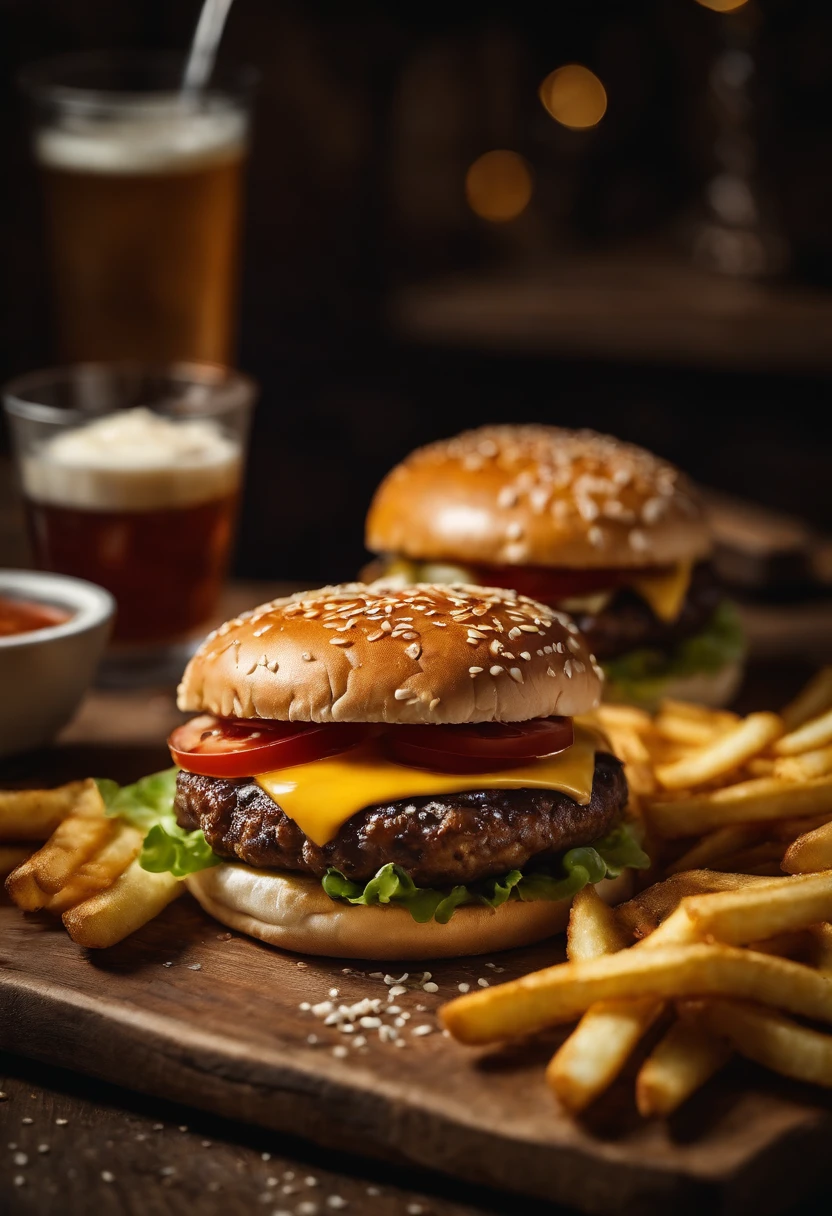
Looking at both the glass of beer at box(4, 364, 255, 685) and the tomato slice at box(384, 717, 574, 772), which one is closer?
the tomato slice at box(384, 717, 574, 772)

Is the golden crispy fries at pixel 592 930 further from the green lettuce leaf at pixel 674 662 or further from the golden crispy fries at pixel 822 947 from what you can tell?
the green lettuce leaf at pixel 674 662

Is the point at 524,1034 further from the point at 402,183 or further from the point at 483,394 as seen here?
the point at 402,183

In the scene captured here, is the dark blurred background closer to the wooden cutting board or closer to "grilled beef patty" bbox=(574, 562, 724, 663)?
"grilled beef patty" bbox=(574, 562, 724, 663)

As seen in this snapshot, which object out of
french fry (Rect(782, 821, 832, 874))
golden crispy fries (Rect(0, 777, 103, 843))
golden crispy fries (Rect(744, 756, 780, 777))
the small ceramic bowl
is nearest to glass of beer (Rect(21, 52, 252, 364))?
the small ceramic bowl

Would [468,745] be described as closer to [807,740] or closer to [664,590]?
[807,740]

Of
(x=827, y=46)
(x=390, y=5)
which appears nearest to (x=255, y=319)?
(x=390, y=5)

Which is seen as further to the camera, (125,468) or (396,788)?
(125,468)

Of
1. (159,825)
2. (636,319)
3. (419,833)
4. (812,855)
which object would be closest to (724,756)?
(812,855)
